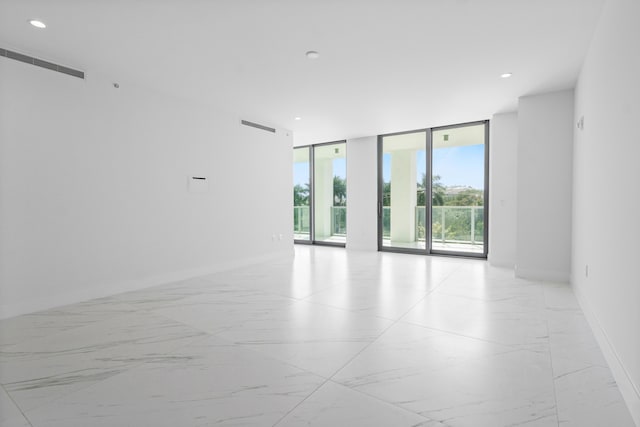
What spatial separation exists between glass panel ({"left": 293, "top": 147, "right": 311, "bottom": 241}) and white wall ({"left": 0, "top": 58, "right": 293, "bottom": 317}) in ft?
10.0

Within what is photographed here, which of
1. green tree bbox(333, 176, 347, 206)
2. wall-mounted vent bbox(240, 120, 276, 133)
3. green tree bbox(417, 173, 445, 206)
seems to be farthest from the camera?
green tree bbox(333, 176, 347, 206)

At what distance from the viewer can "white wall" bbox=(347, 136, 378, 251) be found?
7398mm

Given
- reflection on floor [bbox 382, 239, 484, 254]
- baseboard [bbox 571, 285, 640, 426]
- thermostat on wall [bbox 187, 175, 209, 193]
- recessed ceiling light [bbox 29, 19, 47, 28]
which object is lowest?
baseboard [bbox 571, 285, 640, 426]

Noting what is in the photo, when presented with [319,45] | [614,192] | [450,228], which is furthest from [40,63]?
[450,228]

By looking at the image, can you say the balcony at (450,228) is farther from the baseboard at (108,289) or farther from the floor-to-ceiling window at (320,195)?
the baseboard at (108,289)

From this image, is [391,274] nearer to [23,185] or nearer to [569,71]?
[569,71]

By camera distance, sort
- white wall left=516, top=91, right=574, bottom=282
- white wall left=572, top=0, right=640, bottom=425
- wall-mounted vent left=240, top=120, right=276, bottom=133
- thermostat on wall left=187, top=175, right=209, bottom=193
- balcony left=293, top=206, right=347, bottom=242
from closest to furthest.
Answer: white wall left=572, top=0, right=640, bottom=425 < white wall left=516, top=91, right=574, bottom=282 < thermostat on wall left=187, top=175, right=209, bottom=193 < wall-mounted vent left=240, top=120, right=276, bottom=133 < balcony left=293, top=206, right=347, bottom=242

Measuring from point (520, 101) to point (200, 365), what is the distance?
5.07 meters

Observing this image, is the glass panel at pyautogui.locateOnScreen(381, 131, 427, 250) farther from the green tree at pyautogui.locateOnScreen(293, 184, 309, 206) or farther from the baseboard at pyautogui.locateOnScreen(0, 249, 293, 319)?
the baseboard at pyautogui.locateOnScreen(0, 249, 293, 319)

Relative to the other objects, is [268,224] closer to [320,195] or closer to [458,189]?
[320,195]

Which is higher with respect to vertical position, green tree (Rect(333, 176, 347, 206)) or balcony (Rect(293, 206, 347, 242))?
green tree (Rect(333, 176, 347, 206))

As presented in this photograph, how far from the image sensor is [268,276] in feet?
15.8

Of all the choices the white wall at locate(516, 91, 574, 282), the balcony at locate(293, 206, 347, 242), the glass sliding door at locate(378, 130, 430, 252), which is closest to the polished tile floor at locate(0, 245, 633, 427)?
the white wall at locate(516, 91, 574, 282)

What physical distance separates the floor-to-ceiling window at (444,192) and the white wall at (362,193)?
14 cm
